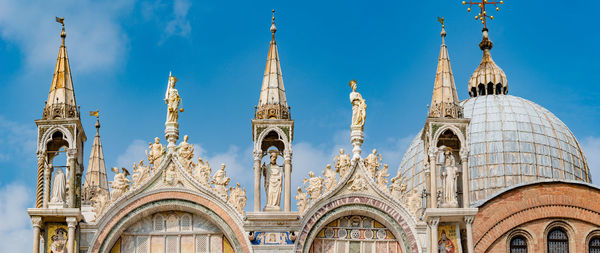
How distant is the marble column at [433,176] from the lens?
39094mm

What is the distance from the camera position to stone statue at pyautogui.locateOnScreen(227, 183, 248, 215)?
3888 cm

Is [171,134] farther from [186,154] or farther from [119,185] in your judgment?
[119,185]

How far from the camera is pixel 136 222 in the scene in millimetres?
39125

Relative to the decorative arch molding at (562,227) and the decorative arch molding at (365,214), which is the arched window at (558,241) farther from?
the decorative arch molding at (365,214)

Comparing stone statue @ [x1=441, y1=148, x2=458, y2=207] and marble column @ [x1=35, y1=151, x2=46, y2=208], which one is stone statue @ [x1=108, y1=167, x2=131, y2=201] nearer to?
marble column @ [x1=35, y1=151, x2=46, y2=208]

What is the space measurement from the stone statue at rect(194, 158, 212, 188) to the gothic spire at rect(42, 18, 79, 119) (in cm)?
359

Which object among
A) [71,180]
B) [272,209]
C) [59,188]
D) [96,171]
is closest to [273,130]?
[272,209]

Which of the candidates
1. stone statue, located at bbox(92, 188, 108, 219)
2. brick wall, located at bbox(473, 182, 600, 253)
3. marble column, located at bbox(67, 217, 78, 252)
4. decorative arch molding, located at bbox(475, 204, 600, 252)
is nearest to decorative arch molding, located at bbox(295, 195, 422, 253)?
stone statue, located at bbox(92, 188, 108, 219)

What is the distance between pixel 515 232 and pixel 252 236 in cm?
1451

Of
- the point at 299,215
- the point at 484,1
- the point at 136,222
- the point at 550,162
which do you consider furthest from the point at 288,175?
the point at 550,162

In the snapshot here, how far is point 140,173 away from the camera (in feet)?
128

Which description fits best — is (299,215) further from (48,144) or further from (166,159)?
(48,144)

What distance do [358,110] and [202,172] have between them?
4761mm

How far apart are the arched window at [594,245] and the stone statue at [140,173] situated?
17.8m
